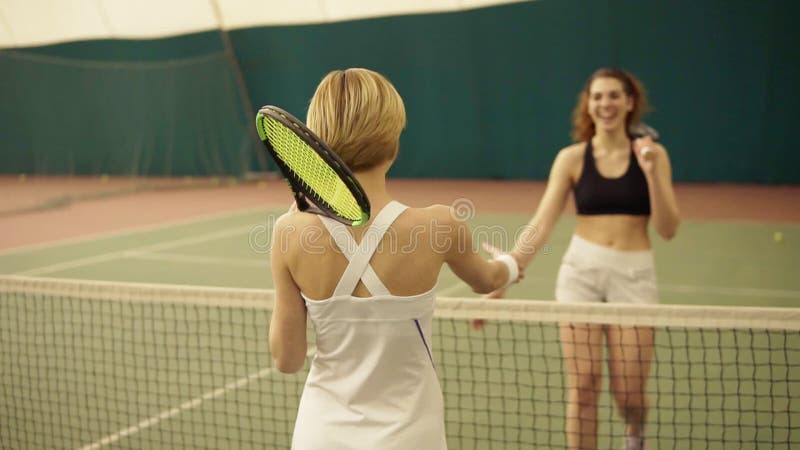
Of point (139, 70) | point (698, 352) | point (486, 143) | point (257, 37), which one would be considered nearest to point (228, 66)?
point (257, 37)

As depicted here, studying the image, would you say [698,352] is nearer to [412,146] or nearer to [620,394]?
[620,394]

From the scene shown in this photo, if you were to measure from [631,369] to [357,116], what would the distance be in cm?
203

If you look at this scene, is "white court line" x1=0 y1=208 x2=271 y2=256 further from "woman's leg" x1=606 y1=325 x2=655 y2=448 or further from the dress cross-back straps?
the dress cross-back straps

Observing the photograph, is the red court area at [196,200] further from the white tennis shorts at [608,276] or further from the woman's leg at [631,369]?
the woman's leg at [631,369]

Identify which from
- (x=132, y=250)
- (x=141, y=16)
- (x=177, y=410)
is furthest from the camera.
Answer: (x=141, y=16)

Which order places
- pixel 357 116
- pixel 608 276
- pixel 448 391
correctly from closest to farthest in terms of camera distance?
pixel 357 116 < pixel 608 276 < pixel 448 391

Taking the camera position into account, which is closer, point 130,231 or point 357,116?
point 357,116

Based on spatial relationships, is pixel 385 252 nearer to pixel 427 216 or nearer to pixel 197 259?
pixel 427 216

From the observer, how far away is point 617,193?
3.28 metres

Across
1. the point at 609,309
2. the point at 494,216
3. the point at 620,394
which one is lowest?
the point at 494,216

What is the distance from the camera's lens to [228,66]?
58.1 ft

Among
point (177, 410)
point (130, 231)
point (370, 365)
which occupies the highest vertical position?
point (370, 365)

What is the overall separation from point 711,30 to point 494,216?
5.34 metres

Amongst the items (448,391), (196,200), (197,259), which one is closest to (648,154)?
(448,391)
